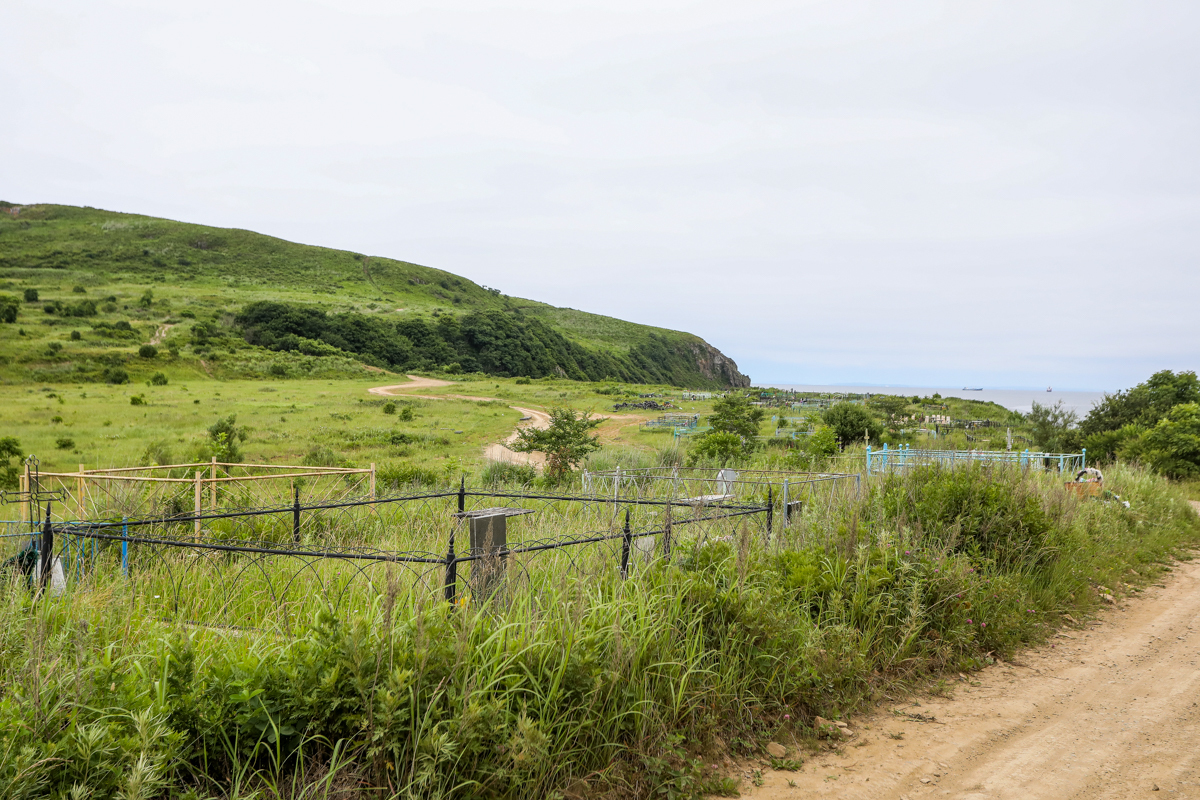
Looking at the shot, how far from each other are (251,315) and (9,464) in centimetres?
6753

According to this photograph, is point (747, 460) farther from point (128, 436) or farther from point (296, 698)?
point (128, 436)

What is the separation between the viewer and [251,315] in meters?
81.7

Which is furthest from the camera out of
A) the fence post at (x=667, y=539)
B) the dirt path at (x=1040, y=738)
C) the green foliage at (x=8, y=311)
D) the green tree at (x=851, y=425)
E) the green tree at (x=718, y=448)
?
the green foliage at (x=8, y=311)

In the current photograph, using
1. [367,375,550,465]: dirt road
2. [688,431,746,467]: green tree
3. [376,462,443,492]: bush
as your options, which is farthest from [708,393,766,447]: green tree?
[376,462,443,492]: bush

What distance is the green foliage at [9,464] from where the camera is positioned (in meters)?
17.3

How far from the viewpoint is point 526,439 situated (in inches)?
758

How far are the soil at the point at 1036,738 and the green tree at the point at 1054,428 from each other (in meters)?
21.5

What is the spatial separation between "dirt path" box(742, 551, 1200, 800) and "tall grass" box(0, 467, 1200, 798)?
311mm

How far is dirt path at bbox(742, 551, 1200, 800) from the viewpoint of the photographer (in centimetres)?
386

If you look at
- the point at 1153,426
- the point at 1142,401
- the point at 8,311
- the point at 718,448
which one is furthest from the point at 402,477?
the point at 8,311

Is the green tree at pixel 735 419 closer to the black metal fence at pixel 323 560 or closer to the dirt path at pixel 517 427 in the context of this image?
the dirt path at pixel 517 427

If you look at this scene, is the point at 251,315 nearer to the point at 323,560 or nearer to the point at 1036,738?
the point at 323,560

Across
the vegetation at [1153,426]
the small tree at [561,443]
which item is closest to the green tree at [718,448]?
the small tree at [561,443]

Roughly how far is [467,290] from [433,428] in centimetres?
12817
